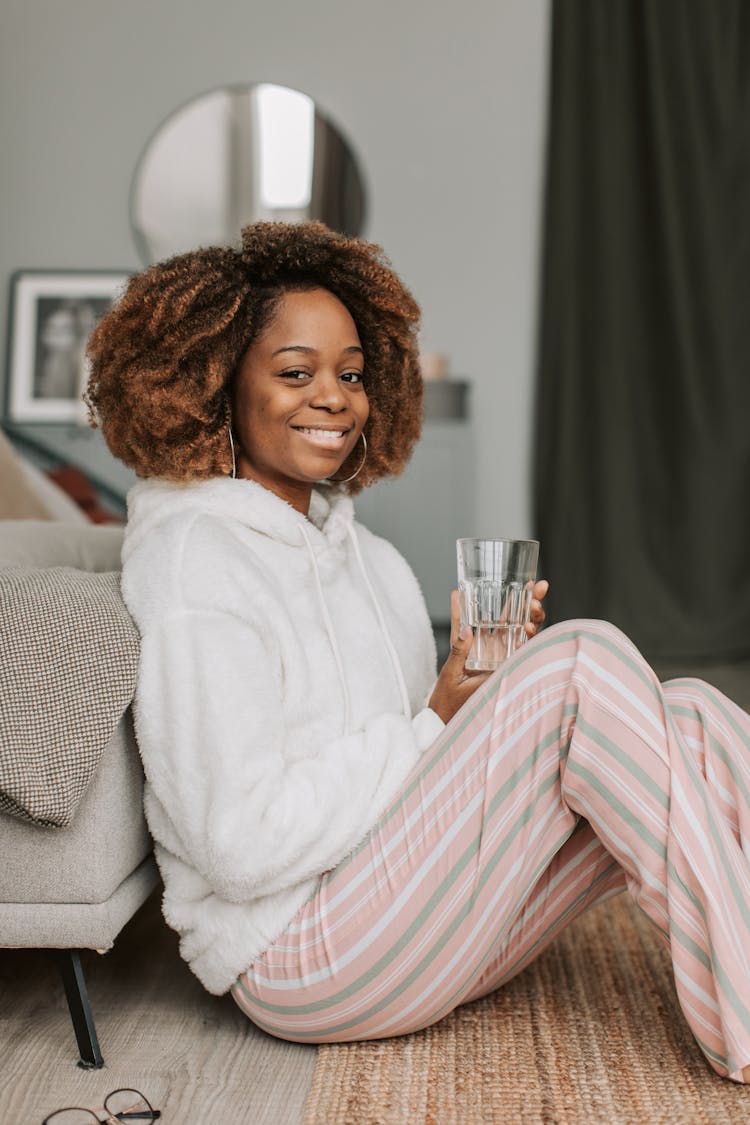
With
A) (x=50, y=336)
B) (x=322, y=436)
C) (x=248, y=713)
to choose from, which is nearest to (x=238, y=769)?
(x=248, y=713)

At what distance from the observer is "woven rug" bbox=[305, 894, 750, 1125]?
1.12m

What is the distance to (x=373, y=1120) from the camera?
3.64 ft

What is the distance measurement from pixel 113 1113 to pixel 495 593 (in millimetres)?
693

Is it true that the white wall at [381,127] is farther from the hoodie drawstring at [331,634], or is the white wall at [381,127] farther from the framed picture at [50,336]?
the hoodie drawstring at [331,634]

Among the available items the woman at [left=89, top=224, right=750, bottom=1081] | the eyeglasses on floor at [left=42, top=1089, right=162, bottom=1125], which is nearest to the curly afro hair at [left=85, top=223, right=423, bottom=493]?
the woman at [left=89, top=224, right=750, bottom=1081]

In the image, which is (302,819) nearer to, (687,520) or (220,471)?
(220,471)

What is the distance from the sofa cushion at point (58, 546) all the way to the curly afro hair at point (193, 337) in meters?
0.19

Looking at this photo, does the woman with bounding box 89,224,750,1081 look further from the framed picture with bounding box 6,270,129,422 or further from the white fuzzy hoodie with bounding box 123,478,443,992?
the framed picture with bounding box 6,270,129,422

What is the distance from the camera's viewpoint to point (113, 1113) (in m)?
1.12

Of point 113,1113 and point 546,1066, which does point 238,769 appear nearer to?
point 113,1113

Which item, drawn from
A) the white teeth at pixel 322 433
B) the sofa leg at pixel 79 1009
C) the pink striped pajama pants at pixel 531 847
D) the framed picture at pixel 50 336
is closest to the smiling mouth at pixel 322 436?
the white teeth at pixel 322 433

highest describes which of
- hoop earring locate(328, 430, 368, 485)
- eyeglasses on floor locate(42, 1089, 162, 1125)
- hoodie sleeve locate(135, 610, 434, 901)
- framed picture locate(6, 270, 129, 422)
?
framed picture locate(6, 270, 129, 422)

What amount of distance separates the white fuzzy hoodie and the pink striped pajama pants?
5 cm

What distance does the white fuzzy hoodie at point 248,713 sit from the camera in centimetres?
112
